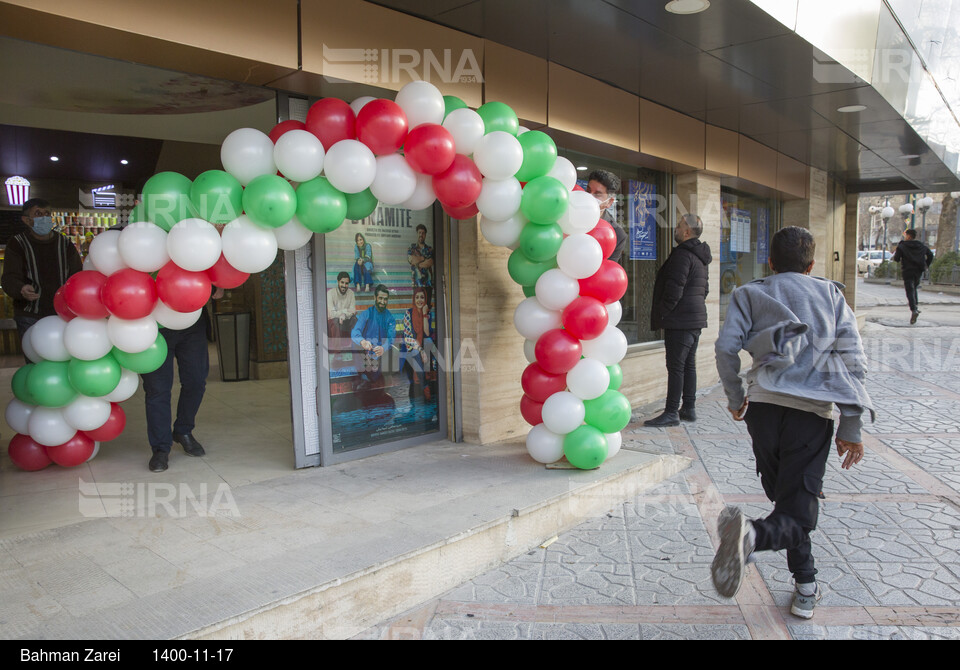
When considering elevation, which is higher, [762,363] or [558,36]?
[558,36]

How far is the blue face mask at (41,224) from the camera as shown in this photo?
5.19 meters

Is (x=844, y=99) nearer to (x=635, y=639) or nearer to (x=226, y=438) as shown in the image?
(x=635, y=639)

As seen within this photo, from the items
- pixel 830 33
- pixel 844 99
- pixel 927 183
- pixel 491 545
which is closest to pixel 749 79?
pixel 830 33

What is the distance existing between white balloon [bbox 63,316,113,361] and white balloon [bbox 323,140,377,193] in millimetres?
1602

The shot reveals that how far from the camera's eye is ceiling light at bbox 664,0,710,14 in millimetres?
4414

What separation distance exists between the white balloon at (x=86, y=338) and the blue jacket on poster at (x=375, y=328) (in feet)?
5.26

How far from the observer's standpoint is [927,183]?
1416cm

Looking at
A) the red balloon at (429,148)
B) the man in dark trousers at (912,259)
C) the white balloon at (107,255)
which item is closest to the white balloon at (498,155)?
the red balloon at (429,148)

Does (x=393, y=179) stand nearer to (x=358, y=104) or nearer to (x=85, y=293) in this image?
(x=358, y=104)

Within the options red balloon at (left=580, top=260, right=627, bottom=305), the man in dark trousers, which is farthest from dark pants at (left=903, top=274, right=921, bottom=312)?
red balloon at (left=580, top=260, right=627, bottom=305)

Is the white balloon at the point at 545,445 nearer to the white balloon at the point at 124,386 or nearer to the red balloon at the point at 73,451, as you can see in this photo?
the white balloon at the point at 124,386

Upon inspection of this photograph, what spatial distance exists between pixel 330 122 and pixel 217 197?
0.75m

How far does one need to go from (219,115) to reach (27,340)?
3762 mm

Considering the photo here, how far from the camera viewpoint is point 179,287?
357cm
